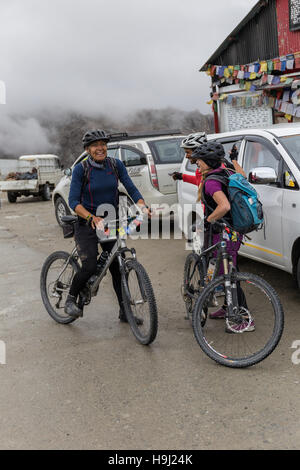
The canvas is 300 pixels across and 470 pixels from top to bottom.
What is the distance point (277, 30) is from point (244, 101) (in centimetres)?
228

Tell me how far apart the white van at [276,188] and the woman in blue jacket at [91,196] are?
1.33 metres

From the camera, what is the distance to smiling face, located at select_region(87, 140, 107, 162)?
15.4 ft

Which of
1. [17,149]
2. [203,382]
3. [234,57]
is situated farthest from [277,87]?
[17,149]

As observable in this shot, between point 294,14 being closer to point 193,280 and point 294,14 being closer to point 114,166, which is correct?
point 114,166

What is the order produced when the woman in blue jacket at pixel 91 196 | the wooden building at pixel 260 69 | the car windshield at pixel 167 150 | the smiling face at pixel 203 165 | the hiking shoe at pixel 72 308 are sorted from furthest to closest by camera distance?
the wooden building at pixel 260 69 → the car windshield at pixel 167 150 → the hiking shoe at pixel 72 308 → the woman in blue jacket at pixel 91 196 → the smiling face at pixel 203 165

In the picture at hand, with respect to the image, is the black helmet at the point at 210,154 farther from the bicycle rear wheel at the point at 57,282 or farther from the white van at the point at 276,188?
the bicycle rear wheel at the point at 57,282

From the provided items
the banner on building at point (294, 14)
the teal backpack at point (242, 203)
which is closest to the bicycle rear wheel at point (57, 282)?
the teal backpack at point (242, 203)

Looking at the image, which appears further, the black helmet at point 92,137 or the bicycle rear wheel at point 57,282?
the bicycle rear wheel at point 57,282

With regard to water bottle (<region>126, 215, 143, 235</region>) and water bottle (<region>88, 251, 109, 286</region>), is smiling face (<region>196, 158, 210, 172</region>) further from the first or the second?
water bottle (<region>88, 251, 109, 286</region>)

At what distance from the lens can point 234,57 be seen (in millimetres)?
17016

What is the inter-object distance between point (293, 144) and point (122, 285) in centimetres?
237

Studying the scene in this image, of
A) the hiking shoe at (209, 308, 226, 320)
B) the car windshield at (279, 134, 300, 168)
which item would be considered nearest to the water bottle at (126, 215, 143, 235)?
the hiking shoe at (209, 308, 226, 320)

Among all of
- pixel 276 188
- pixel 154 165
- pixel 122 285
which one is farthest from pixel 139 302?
pixel 154 165

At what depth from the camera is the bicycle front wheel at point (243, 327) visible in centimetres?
395
